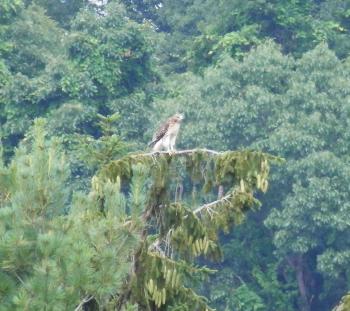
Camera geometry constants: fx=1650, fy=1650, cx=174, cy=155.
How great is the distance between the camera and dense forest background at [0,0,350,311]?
30.3 metres

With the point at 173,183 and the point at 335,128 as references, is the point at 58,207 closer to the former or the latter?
the point at 173,183

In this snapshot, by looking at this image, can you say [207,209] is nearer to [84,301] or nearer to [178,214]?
[178,214]

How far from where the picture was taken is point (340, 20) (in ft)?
125

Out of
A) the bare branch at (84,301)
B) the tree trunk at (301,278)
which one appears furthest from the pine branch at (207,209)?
the tree trunk at (301,278)

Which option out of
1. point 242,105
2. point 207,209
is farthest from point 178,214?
point 242,105

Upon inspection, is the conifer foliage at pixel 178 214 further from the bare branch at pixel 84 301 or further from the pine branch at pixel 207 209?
the bare branch at pixel 84 301

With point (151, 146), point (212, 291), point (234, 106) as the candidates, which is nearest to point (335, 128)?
point (234, 106)

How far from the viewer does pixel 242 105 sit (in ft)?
101

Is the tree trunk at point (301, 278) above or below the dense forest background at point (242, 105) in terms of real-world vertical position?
below

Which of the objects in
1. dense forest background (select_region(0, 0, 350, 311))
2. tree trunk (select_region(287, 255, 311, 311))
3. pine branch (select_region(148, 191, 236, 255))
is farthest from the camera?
tree trunk (select_region(287, 255, 311, 311))

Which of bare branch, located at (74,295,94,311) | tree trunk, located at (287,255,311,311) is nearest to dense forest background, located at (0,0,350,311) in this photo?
tree trunk, located at (287,255,311,311)

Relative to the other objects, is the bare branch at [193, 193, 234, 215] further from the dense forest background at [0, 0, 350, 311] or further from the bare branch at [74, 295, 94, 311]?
the dense forest background at [0, 0, 350, 311]

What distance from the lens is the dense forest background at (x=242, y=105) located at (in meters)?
30.3

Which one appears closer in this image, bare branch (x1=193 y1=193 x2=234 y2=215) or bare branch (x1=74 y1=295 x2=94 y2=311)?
bare branch (x1=74 y1=295 x2=94 y2=311)
